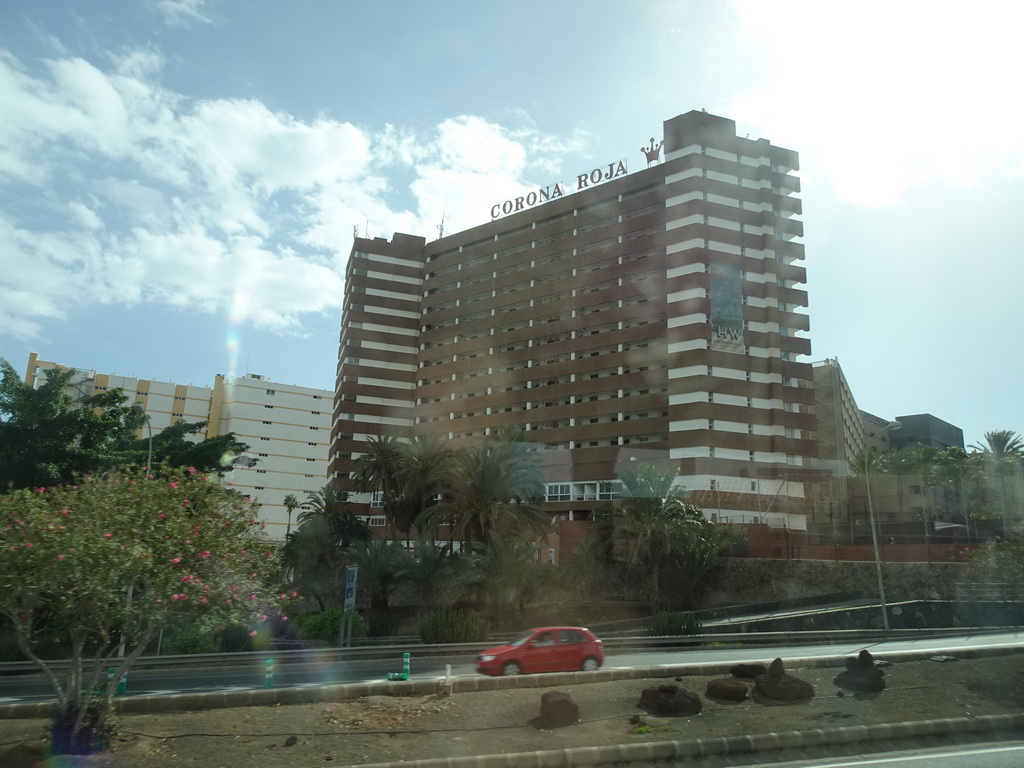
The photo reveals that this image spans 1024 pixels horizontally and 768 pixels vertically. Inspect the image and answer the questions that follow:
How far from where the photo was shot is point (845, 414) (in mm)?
107875

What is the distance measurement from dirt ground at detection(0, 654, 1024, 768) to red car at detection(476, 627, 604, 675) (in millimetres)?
5150

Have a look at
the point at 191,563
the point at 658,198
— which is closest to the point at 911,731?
the point at 191,563

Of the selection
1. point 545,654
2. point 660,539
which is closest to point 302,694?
point 545,654

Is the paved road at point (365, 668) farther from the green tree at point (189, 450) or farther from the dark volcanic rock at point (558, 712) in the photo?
the green tree at point (189, 450)

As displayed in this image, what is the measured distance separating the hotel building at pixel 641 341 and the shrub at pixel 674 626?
25.8 m

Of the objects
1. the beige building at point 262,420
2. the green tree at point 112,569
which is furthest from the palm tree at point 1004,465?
the beige building at point 262,420

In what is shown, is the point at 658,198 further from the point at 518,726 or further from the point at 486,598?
the point at 518,726

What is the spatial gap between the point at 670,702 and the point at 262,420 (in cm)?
11491

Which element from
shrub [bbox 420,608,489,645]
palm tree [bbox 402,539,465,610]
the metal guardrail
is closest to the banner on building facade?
palm tree [bbox 402,539,465,610]

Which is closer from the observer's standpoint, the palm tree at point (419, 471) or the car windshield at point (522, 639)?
the car windshield at point (522, 639)

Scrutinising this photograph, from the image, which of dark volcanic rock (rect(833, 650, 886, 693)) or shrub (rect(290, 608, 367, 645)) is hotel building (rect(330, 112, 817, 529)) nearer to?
shrub (rect(290, 608, 367, 645))

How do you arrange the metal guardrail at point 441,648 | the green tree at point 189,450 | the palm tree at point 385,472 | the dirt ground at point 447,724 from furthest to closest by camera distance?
the palm tree at point 385,472, the green tree at point 189,450, the metal guardrail at point 441,648, the dirt ground at point 447,724

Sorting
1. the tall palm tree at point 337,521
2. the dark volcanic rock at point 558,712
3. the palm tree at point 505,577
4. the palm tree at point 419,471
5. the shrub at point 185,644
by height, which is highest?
the palm tree at point 419,471

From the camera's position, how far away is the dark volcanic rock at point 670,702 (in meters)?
12.7
